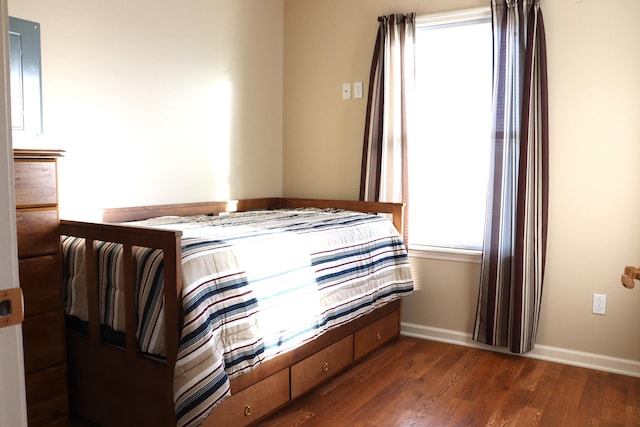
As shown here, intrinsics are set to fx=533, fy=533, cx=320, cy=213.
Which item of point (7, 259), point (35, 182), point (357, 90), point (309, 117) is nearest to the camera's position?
point (7, 259)

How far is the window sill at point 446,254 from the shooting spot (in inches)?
126

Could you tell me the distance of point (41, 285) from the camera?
2012 mm

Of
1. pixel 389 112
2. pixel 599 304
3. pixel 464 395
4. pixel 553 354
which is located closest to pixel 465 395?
pixel 464 395

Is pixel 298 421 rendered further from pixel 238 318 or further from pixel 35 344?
pixel 35 344

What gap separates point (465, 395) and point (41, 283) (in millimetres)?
1900

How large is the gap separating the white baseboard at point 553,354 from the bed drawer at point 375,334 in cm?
18

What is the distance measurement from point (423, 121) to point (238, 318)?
1.97 metres

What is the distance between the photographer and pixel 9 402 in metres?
0.83

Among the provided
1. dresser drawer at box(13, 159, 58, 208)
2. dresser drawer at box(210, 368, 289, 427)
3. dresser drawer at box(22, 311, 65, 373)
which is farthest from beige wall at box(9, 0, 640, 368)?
dresser drawer at box(210, 368, 289, 427)

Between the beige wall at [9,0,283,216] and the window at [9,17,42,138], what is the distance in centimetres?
4

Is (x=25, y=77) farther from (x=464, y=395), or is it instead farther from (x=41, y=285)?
(x=464, y=395)

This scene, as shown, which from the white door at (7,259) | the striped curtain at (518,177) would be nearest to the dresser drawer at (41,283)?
the white door at (7,259)

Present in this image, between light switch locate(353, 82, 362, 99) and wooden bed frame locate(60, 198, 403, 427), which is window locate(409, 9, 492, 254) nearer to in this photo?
light switch locate(353, 82, 362, 99)

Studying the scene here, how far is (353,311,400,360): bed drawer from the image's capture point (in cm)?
282
